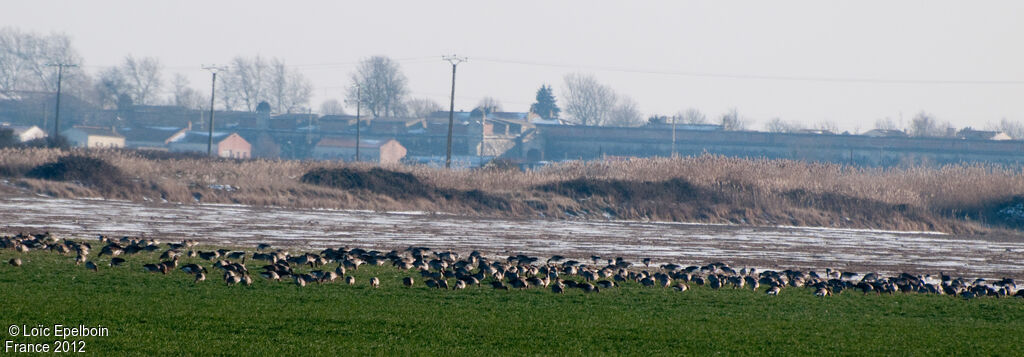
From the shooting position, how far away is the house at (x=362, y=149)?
114 metres

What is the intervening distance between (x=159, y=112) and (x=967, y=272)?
411 ft

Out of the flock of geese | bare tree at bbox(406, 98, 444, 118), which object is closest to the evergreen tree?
bare tree at bbox(406, 98, 444, 118)

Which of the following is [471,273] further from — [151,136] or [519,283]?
[151,136]

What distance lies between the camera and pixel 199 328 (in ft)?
41.0

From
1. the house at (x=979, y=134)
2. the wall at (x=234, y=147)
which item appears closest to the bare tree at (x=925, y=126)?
the house at (x=979, y=134)

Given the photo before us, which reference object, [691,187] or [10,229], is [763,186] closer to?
[691,187]

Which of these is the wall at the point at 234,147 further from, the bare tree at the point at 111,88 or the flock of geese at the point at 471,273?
the flock of geese at the point at 471,273

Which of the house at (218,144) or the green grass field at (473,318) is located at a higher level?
the house at (218,144)

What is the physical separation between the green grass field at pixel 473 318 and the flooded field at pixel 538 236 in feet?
28.0

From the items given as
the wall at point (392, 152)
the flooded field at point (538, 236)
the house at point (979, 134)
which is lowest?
the flooded field at point (538, 236)

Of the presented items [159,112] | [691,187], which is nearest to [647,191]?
[691,187]

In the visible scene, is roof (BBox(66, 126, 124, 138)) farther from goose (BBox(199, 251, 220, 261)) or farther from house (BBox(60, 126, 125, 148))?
goose (BBox(199, 251, 220, 261))

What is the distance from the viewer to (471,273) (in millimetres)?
19609

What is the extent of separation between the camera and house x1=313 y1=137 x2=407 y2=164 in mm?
113875
